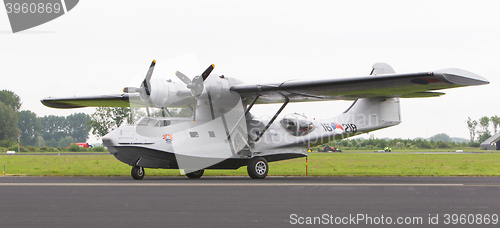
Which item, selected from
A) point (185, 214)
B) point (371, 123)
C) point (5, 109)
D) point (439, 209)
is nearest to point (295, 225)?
point (185, 214)

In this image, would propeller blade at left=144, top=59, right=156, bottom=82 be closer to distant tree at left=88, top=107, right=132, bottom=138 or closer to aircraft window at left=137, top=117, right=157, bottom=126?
aircraft window at left=137, top=117, right=157, bottom=126

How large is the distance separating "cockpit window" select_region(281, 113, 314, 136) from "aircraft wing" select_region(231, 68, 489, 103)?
100 cm

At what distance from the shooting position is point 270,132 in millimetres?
18484

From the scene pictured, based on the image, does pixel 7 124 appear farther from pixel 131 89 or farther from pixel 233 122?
pixel 233 122

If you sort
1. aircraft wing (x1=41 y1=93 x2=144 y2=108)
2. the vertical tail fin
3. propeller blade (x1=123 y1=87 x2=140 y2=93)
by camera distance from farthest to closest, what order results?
the vertical tail fin
aircraft wing (x1=41 y1=93 x2=144 y2=108)
propeller blade (x1=123 y1=87 x2=140 y2=93)

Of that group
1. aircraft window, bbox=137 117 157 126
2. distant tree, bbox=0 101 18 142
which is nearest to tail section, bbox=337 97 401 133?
aircraft window, bbox=137 117 157 126

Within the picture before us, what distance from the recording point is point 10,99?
3858 inches

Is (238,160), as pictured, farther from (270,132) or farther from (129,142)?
(129,142)

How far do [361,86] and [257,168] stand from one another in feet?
17.1

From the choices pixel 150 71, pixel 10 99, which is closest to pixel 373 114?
pixel 150 71

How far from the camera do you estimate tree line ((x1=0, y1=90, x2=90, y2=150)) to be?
284 ft

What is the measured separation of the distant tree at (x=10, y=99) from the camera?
97.1m

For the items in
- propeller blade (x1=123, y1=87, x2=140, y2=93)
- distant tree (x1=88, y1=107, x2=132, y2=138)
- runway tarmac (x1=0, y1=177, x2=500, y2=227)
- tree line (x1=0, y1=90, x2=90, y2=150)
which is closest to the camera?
runway tarmac (x1=0, y1=177, x2=500, y2=227)

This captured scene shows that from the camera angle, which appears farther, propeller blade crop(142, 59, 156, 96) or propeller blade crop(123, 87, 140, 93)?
propeller blade crop(123, 87, 140, 93)
